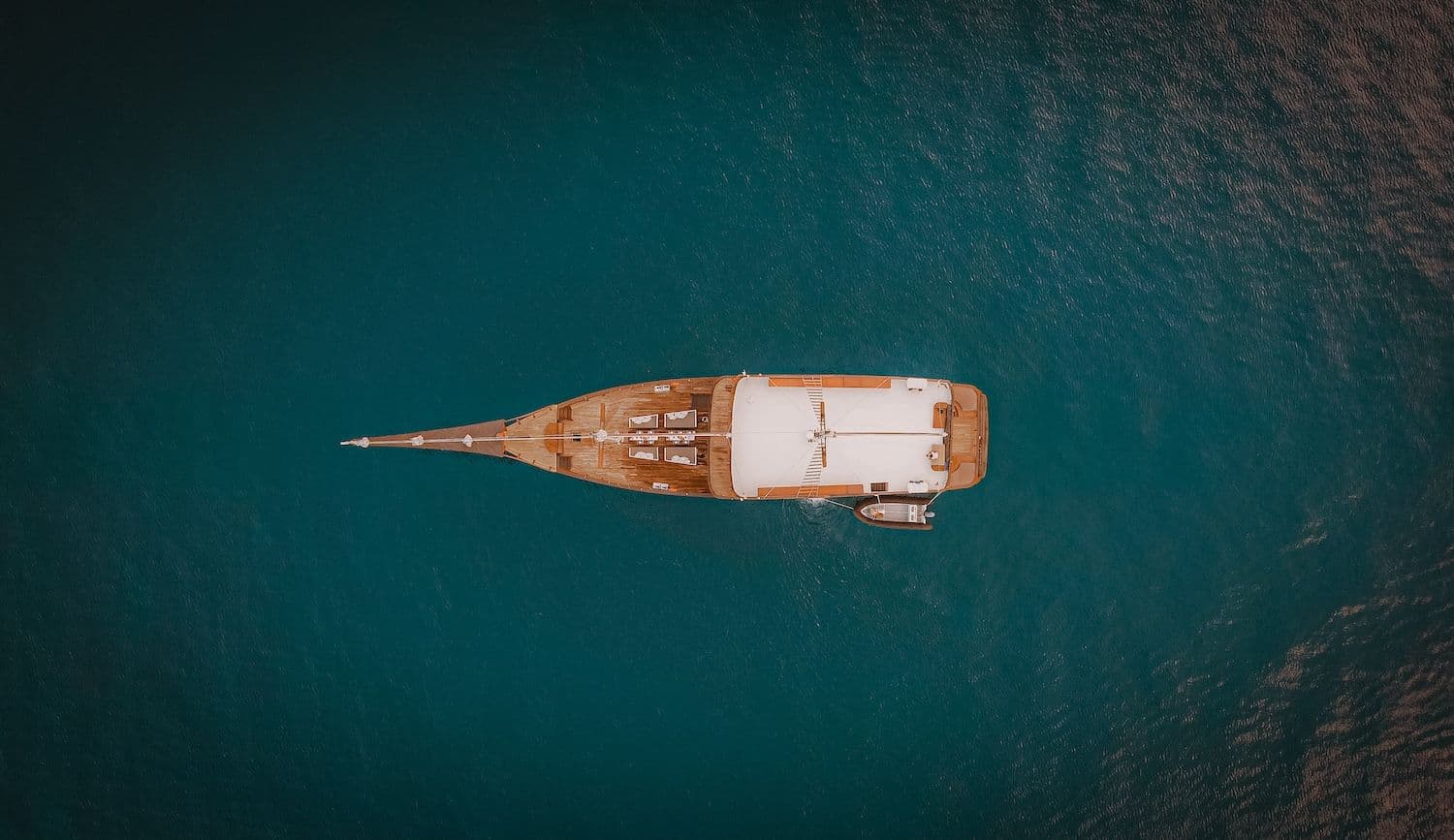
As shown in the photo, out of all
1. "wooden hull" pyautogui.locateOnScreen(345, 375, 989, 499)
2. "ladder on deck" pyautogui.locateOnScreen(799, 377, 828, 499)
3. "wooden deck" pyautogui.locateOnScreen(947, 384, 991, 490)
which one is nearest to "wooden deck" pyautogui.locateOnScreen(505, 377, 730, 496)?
"wooden hull" pyautogui.locateOnScreen(345, 375, 989, 499)

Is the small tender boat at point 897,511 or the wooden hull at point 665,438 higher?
the wooden hull at point 665,438

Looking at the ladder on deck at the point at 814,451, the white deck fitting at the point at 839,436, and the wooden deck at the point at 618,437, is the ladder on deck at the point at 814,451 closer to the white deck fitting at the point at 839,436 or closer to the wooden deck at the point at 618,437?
the white deck fitting at the point at 839,436

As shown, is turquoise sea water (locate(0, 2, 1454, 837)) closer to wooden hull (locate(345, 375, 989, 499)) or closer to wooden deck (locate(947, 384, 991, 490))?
wooden hull (locate(345, 375, 989, 499))

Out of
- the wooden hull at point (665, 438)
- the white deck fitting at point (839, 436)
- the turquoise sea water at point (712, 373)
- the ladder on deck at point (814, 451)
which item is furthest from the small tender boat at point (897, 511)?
the ladder on deck at point (814, 451)

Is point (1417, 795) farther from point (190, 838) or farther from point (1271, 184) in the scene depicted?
point (190, 838)

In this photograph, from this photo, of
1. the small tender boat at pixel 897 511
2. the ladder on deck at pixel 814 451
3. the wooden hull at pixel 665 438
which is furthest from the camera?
the small tender boat at pixel 897 511

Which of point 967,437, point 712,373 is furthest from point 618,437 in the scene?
point 967,437
